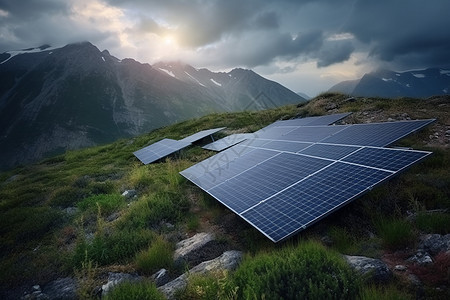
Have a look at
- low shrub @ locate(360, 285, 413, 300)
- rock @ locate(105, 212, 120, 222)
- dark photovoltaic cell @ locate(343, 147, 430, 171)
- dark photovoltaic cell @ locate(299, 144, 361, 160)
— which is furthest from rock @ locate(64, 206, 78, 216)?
low shrub @ locate(360, 285, 413, 300)

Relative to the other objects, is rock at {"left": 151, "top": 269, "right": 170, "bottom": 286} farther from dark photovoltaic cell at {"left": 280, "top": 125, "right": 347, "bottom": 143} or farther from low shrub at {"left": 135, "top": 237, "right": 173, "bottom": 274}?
dark photovoltaic cell at {"left": 280, "top": 125, "right": 347, "bottom": 143}

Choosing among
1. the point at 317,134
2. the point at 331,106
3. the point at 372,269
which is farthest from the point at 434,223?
the point at 331,106

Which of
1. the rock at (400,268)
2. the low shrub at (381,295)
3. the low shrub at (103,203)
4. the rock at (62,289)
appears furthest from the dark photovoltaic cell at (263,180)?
the low shrub at (103,203)

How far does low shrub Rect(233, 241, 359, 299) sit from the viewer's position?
3.93 m

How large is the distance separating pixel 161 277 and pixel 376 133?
8230 mm

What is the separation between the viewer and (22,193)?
16391 mm

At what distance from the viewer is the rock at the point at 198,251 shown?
6.54 metres

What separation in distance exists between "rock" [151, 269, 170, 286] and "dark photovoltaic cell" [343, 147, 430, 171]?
18.6ft

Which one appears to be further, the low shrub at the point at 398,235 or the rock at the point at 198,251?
the rock at the point at 198,251

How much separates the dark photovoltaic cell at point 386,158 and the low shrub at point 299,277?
9.43 ft

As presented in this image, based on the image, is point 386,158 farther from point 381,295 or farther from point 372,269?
point 381,295

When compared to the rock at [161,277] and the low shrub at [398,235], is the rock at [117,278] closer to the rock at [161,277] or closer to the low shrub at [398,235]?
the rock at [161,277]

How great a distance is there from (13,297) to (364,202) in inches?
361

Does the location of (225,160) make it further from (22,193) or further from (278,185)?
(22,193)
